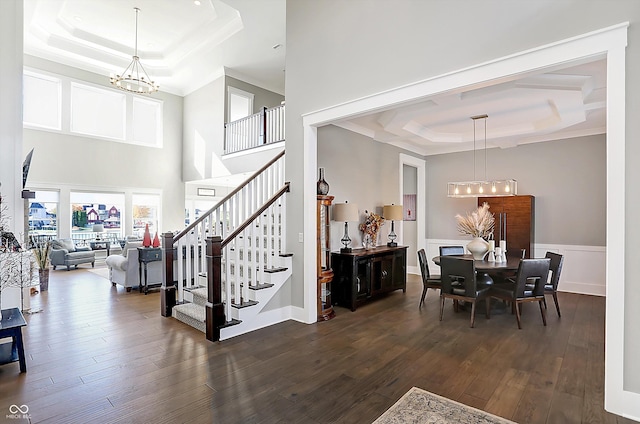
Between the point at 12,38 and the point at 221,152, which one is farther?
the point at 221,152

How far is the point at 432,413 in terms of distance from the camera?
2.35 m

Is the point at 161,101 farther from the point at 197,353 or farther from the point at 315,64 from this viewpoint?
the point at 197,353

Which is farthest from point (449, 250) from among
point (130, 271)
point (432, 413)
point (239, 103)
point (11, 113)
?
point (239, 103)

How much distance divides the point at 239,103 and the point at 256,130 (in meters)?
2.61

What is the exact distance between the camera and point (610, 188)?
7.73ft

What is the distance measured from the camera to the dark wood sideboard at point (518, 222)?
639 centimetres

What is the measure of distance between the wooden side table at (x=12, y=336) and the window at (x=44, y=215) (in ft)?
23.4

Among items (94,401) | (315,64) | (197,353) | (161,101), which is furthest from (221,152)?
(94,401)

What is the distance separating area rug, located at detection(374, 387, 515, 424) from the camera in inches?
89.2

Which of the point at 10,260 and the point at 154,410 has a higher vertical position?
the point at 10,260

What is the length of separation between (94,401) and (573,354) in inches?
173

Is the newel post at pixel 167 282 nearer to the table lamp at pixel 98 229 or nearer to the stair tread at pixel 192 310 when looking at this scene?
the stair tread at pixel 192 310

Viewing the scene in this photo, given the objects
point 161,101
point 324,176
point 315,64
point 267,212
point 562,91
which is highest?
point 161,101

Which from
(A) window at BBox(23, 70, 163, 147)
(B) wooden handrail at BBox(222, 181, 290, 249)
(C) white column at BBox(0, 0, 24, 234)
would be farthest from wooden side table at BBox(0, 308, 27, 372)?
(A) window at BBox(23, 70, 163, 147)
